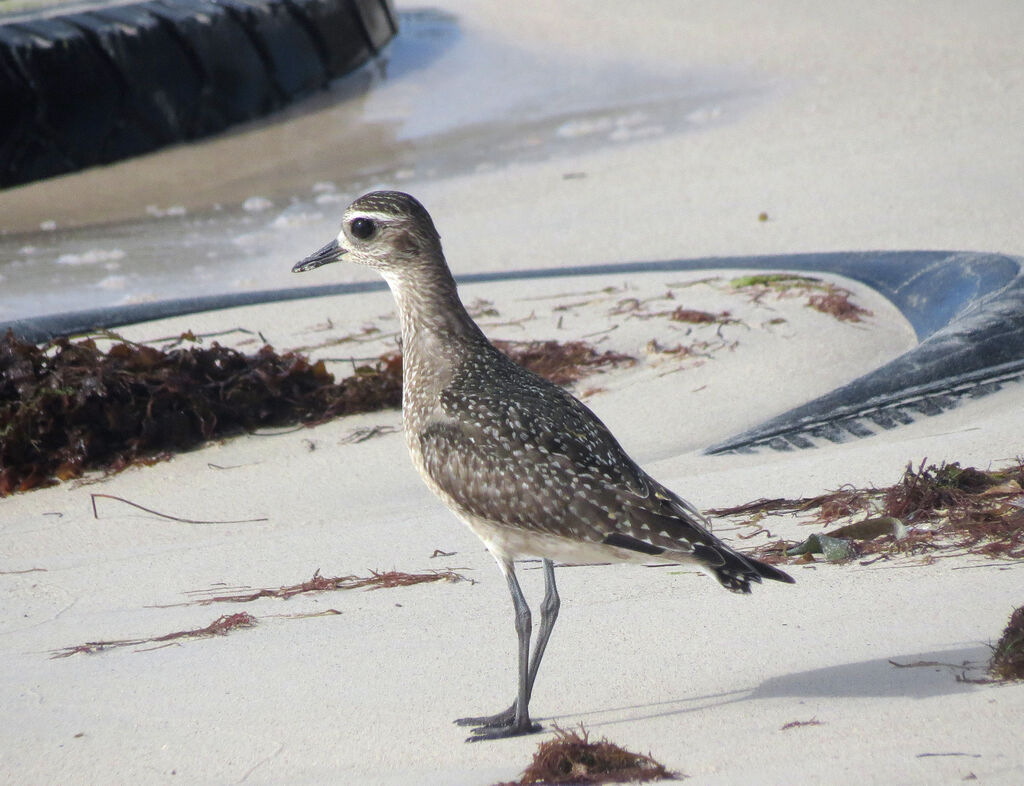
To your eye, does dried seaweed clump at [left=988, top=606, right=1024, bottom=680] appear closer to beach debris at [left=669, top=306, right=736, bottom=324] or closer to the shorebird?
the shorebird

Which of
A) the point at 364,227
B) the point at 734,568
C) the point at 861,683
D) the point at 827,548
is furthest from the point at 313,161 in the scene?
the point at 861,683

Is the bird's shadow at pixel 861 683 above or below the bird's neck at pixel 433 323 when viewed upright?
below

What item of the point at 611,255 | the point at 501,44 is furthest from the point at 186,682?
the point at 501,44

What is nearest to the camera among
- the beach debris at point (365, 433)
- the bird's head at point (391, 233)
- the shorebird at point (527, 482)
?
the shorebird at point (527, 482)

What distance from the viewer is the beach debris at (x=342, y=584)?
4.32 meters

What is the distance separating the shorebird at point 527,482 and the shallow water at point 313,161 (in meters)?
5.82

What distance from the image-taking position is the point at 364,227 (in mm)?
4273

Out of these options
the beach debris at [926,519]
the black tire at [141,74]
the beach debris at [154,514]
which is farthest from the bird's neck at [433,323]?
the black tire at [141,74]

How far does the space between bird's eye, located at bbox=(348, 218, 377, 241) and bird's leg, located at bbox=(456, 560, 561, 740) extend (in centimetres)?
134

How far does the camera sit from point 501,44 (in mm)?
17750

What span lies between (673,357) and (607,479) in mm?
3132

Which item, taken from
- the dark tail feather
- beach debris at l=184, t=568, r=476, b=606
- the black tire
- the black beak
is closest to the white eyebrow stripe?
the black beak

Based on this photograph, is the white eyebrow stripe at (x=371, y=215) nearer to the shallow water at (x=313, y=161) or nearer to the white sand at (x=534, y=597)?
the white sand at (x=534, y=597)

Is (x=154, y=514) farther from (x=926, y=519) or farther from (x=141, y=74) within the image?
(x=141, y=74)
